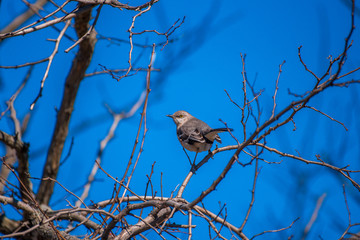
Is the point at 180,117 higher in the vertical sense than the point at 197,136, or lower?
higher

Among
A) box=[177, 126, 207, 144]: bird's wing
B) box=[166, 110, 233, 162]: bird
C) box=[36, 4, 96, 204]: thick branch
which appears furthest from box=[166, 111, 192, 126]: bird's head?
box=[36, 4, 96, 204]: thick branch

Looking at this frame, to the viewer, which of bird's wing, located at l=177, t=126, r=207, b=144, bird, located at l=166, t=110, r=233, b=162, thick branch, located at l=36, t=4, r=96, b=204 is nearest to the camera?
bird, located at l=166, t=110, r=233, b=162

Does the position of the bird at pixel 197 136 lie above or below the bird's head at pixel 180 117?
below

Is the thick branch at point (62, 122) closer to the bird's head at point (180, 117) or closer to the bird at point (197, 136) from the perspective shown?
the bird at point (197, 136)

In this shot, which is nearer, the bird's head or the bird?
the bird

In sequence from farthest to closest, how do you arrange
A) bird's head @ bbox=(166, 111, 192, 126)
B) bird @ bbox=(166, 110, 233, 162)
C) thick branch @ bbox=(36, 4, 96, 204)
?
bird's head @ bbox=(166, 111, 192, 126) < thick branch @ bbox=(36, 4, 96, 204) < bird @ bbox=(166, 110, 233, 162)

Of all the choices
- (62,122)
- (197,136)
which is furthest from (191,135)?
(62,122)

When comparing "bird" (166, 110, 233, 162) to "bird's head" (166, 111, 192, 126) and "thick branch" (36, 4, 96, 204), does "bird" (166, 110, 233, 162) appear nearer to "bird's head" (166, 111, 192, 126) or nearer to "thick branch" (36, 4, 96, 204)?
"bird's head" (166, 111, 192, 126)

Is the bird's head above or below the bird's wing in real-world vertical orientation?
above

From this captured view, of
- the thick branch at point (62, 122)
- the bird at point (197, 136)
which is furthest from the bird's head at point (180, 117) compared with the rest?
the thick branch at point (62, 122)

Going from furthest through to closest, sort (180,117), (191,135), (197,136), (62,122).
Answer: (180,117)
(62,122)
(191,135)
(197,136)

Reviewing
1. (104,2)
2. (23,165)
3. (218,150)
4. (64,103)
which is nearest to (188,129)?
(218,150)

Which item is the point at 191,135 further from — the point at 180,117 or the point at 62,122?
the point at 62,122

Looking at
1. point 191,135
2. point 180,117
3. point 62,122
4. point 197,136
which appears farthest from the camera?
point 180,117
